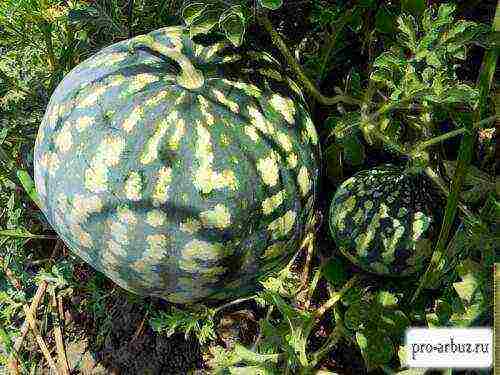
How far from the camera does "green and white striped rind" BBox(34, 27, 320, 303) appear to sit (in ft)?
5.33

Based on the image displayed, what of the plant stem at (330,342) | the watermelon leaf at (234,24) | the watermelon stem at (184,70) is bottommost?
the plant stem at (330,342)

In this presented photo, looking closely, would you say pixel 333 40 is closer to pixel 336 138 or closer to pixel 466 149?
pixel 336 138

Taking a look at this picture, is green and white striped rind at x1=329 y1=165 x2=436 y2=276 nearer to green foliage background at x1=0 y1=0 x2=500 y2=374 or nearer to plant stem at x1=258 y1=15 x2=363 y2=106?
green foliage background at x1=0 y1=0 x2=500 y2=374

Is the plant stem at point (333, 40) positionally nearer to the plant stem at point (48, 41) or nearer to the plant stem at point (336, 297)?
the plant stem at point (336, 297)

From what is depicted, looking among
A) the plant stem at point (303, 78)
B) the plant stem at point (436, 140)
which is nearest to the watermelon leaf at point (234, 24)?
the plant stem at point (303, 78)

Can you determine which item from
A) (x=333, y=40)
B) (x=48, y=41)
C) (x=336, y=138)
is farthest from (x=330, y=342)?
(x=48, y=41)

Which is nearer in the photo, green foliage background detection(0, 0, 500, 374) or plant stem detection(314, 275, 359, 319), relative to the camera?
green foliage background detection(0, 0, 500, 374)

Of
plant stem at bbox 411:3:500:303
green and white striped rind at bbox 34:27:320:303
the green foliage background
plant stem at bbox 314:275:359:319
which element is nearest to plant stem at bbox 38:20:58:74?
the green foliage background

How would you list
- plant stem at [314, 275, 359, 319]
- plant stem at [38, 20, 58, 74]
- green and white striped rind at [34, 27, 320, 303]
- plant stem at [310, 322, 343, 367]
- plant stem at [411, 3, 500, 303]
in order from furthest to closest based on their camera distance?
plant stem at [38, 20, 58, 74] < plant stem at [314, 275, 359, 319] < plant stem at [310, 322, 343, 367] < green and white striped rind at [34, 27, 320, 303] < plant stem at [411, 3, 500, 303]

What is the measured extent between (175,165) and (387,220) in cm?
61

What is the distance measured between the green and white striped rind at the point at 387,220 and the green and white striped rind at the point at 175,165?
6.2 inches

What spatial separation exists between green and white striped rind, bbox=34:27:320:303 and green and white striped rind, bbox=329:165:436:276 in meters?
0.16

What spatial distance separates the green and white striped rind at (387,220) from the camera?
186 centimetres

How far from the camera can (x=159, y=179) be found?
161 cm
